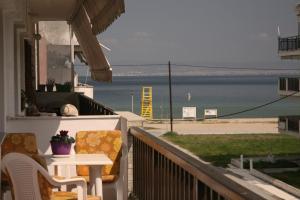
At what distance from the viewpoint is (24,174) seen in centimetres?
550

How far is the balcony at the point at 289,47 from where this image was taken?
42.9 meters

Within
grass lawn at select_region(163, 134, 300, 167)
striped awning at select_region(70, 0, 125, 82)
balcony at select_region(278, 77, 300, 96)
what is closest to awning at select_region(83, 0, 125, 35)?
striped awning at select_region(70, 0, 125, 82)

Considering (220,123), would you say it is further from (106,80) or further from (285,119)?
(106,80)

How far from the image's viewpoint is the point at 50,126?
9219 mm

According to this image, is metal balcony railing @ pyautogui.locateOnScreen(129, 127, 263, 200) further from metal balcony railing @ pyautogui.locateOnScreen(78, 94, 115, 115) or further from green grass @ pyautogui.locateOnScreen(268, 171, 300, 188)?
green grass @ pyautogui.locateOnScreen(268, 171, 300, 188)

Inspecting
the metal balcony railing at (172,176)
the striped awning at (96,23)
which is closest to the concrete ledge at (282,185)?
the striped awning at (96,23)

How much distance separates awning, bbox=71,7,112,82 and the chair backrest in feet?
18.9

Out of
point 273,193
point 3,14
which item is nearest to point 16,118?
point 3,14

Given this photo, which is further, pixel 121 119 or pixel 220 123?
pixel 220 123

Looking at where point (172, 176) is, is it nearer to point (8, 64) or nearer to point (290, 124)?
point (8, 64)

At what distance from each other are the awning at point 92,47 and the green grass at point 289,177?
15.0 meters

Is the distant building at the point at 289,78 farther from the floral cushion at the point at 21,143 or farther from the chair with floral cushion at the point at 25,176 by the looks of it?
the chair with floral cushion at the point at 25,176

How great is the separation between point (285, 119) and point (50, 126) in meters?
30.3

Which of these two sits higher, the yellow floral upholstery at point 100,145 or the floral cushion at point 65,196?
the yellow floral upholstery at point 100,145
